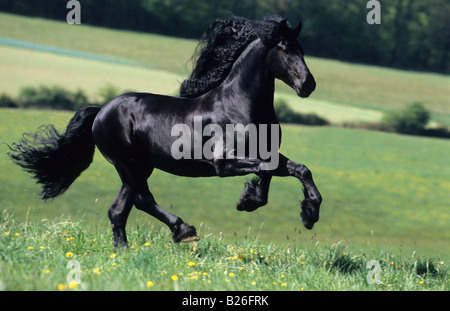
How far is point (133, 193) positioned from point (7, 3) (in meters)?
26.3

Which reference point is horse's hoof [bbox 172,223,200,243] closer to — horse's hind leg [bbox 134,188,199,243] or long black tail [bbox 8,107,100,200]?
horse's hind leg [bbox 134,188,199,243]

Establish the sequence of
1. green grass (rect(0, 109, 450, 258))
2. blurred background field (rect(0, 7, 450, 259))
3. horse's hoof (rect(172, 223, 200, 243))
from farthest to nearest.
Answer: blurred background field (rect(0, 7, 450, 259)), green grass (rect(0, 109, 450, 258)), horse's hoof (rect(172, 223, 200, 243))

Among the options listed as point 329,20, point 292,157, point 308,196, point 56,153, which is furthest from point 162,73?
point 308,196

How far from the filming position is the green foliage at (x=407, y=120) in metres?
24.1

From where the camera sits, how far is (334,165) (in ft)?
58.6

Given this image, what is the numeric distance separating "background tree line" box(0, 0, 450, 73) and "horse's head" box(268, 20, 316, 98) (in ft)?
81.3

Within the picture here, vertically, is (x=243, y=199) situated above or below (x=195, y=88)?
below

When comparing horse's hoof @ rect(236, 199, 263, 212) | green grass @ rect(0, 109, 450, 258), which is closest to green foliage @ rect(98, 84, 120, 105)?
green grass @ rect(0, 109, 450, 258)

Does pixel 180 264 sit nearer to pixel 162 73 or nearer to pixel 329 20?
pixel 162 73

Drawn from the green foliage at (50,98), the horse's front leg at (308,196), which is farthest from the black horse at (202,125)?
the green foliage at (50,98)

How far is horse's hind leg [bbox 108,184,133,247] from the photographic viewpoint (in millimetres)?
6457
